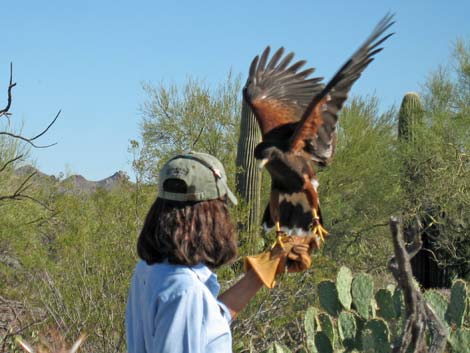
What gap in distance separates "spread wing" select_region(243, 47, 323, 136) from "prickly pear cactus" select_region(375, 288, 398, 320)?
145 centimetres

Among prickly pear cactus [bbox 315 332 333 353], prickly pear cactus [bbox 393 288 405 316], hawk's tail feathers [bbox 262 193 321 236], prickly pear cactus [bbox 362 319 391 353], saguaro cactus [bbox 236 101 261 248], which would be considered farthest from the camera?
saguaro cactus [bbox 236 101 261 248]

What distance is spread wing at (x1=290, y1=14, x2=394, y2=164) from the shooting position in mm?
4805

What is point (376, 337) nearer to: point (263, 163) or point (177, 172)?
point (263, 163)

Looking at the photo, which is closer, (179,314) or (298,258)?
(179,314)

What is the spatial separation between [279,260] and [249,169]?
7.08 m

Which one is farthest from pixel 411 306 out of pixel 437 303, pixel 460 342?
pixel 437 303

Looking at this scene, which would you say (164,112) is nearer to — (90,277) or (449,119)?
(449,119)

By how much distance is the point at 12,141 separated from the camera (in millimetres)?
15273

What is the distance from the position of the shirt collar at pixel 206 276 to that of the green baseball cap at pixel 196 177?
0.19 m

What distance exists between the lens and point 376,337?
4.75 meters

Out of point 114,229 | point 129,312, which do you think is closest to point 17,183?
point 114,229

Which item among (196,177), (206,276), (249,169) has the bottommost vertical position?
(206,276)

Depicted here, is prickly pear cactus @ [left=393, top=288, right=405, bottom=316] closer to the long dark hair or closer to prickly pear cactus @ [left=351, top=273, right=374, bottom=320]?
prickly pear cactus @ [left=351, top=273, right=374, bottom=320]

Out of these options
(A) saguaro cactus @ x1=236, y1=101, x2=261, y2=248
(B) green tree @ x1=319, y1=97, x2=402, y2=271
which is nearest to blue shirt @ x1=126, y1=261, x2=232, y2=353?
(A) saguaro cactus @ x1=236, y1=101, x2=261, y2=248
